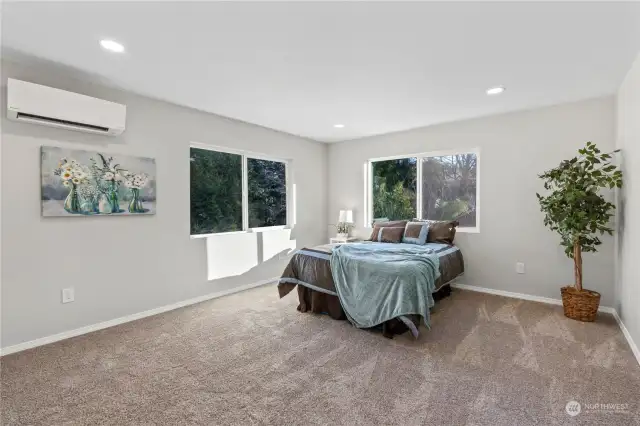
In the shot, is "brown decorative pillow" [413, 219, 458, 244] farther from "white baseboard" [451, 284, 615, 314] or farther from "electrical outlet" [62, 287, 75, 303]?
"electrical outlet" [62, 287, 75, 303]

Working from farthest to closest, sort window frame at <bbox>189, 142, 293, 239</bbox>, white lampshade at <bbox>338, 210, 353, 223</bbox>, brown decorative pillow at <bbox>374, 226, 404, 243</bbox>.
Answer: white lampshade at <bbox>338, 210, 353, 223</bbox>, brown decorative pillow at <bbox>374, 226, 404, 243</bbox>, window frame at <bbox>189, 142, 293, 239</bbox>

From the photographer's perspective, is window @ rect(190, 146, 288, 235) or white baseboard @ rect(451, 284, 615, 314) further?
window @ rect(190, 146, 288, 235)

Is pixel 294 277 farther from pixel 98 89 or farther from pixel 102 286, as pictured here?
pixel 98 89

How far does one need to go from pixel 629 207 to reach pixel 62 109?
4.77 m

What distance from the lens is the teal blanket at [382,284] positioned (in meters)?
2.69

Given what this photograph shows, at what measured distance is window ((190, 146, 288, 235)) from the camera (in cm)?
396

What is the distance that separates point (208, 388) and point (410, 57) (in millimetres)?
2737

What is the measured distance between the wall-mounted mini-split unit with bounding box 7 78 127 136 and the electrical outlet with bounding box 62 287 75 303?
1414mm

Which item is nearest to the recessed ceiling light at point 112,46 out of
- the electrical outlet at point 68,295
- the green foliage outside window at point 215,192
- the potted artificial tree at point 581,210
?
the green foliage outside window at point 215,192

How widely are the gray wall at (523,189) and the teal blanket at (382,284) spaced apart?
128 cm

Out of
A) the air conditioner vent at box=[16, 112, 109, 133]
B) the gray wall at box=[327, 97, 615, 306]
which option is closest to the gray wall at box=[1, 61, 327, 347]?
the air conditioner vent at box=[16, 112, 109, 133]

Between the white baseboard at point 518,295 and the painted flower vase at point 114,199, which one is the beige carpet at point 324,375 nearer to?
the white baseboard at point 518,295

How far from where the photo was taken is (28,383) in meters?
2.12


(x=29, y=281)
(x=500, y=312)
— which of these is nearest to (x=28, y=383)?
(x=29, y=281)
